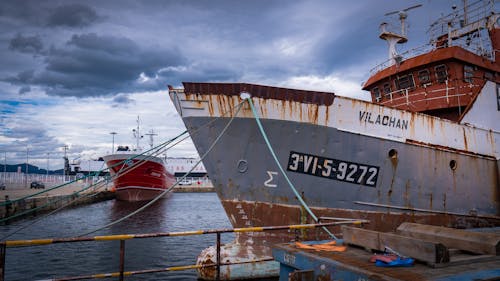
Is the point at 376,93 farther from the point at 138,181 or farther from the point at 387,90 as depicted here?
the point at 138,181

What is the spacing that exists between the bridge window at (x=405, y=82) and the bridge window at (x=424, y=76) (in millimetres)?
312

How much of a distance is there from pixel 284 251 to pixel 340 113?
14.2ft

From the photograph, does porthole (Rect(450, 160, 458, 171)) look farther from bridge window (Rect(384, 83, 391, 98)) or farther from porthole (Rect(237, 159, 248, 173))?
porthole (Rect(237, 159, 248, 173))

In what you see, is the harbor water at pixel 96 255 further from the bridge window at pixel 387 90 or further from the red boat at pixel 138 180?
the red boat at pixel 138 180

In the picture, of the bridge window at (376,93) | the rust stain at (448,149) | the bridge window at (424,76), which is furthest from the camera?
the bridge window at (376,93)

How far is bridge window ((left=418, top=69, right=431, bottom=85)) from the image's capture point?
12.3m

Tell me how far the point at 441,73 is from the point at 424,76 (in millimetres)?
544

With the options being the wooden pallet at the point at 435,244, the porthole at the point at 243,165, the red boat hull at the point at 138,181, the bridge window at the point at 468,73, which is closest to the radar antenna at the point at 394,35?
the bridge window at the point at 468,73

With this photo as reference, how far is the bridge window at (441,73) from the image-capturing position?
12000 mm

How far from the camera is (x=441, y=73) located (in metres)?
12.1

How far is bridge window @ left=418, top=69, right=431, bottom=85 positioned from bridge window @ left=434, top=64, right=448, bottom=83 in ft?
0.93

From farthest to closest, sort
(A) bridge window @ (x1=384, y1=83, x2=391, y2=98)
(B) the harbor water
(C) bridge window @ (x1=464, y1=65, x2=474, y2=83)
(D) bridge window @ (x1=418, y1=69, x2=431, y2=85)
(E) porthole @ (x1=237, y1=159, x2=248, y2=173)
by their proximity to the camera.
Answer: (A) bridge window @ (x1=384, y1=83, x2=391, y2=98) → (D) bridge window @ (x1=418, y1=69, x2=431, y2=85) → (C) bridge window @ (x1=464, y1=65, x2=474, y2=83) → (B) the harbor water → (E) porthole @ (x1=237, y1=159, x2=248, y2=173)

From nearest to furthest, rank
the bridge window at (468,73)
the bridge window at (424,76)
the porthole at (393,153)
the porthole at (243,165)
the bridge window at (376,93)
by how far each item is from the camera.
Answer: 1. the porthole at (243,165)
2. the porthole at (393,153)
3. the bridge window at (468,73)
4. the bridge window at (424,76)
5. the bridge window at (376,93)

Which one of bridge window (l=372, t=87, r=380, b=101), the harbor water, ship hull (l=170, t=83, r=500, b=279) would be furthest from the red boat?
ship hull (l=170, t=83, r=500, b=279)
